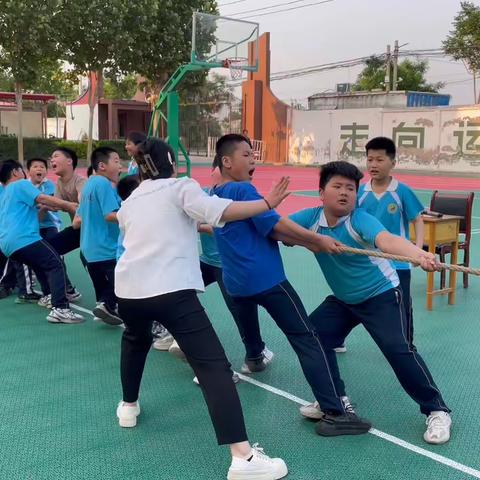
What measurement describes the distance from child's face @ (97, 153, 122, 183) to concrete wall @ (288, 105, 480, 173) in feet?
75.6

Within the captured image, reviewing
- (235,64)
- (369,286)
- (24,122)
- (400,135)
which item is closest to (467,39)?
(400,135)

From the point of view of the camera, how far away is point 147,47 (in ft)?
76.6

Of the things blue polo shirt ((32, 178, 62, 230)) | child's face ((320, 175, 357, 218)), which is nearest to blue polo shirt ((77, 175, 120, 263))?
blue polo shirt ((32, 178, 62, 230))

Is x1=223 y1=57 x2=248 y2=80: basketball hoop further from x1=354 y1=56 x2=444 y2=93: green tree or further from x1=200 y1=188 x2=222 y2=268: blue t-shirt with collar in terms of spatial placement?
x1=354 y1=56 x2=444 y2=93: green tree

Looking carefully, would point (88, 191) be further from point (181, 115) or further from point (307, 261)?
point (181, 115)

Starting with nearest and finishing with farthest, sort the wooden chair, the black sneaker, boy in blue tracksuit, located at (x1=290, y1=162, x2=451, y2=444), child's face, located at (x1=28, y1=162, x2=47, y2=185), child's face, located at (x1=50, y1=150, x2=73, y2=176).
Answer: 1. boy in blue tracksuit, located at (x1=290, y1=162, x2=451, y2=444)
2. the black sneaker
3. child's face, located at (x1=50, y1=150, x2=73, y2=176)
4. child's face, located at (x1=28, y1=162, x2=47, y2=185)
5. the wooden chair

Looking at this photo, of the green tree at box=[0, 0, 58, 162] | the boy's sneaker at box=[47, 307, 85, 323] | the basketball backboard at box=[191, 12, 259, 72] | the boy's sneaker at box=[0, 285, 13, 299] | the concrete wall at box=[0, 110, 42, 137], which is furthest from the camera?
the concrete wall at box=[0, 110, 42, 137]

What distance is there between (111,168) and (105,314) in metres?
1.23

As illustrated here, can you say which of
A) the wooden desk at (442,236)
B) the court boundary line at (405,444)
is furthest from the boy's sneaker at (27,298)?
the wooden desk at (442,236)

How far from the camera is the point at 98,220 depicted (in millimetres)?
5355

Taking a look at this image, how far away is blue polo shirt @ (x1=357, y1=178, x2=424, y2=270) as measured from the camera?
4.41 m

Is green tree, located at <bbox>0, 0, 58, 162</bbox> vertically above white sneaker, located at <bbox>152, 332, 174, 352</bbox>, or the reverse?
green tree, located at <bbox>0, 0, 58, 162</bbox>

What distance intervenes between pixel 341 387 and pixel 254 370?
994mm

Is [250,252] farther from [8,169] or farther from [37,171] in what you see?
[37,171]
